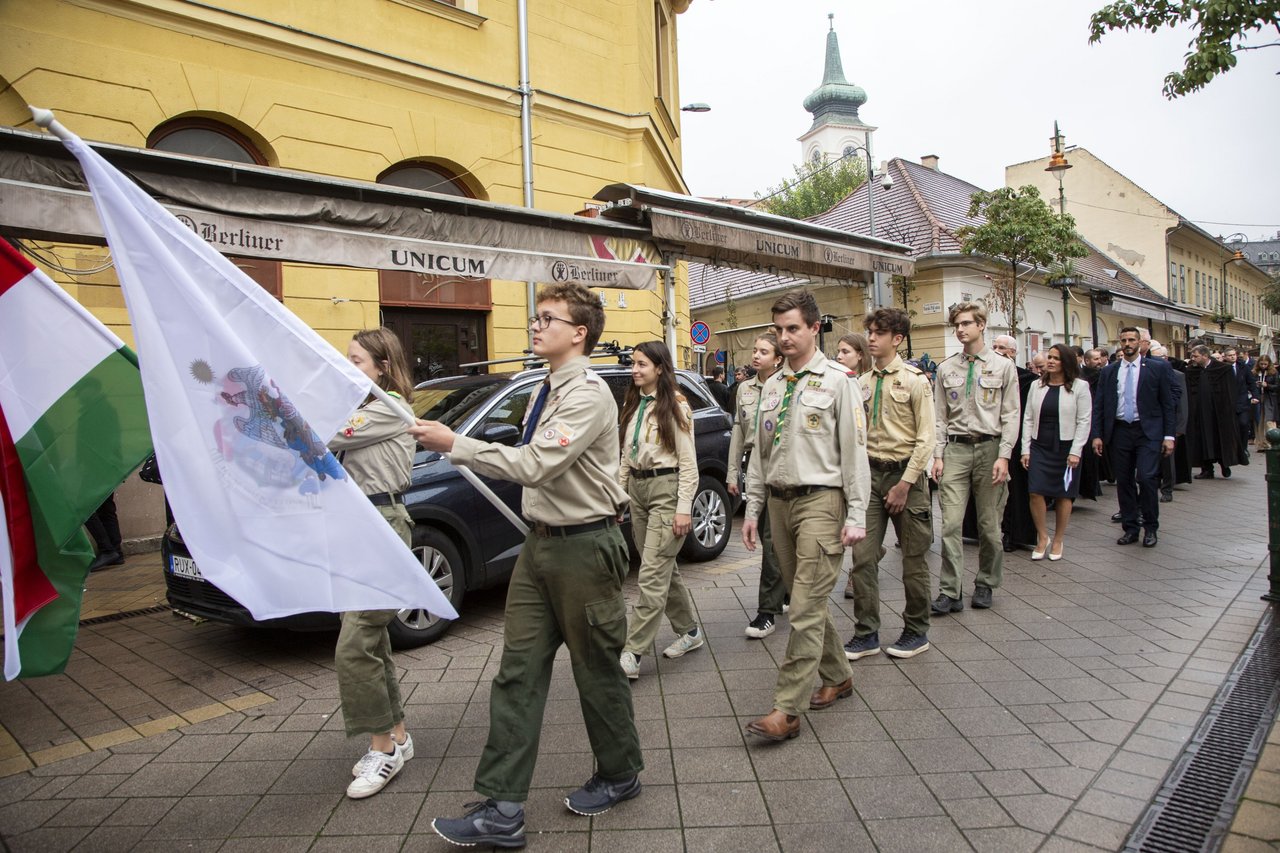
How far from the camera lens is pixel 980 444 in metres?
6.38

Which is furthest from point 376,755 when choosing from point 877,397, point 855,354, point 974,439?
point 974,439

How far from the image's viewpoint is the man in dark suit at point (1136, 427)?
329 inches

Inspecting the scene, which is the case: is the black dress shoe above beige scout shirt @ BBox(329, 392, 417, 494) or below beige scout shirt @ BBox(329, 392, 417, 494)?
below

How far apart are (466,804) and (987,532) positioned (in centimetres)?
438

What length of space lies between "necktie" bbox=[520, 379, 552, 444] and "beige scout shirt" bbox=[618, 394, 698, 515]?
1.88 m

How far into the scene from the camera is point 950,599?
6.11 meters

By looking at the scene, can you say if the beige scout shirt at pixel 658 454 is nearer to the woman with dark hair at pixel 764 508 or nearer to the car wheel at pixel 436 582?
the woman with dark hair at pixel 764 508

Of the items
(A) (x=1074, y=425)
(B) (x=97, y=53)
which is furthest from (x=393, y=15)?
(A) (x=1074, y=425)

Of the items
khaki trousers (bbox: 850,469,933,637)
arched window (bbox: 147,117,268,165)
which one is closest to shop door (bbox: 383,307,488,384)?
arched window (bbox: 147,117,268,165)

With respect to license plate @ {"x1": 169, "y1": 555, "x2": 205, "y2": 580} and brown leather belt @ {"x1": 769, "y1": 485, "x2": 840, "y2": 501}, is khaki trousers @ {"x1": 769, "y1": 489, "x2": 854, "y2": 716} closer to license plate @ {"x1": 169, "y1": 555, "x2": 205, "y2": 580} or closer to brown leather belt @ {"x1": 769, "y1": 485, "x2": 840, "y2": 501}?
brown leather belt @ {"x1": 769, "y1": 485, "x2": 840, "y2": 501}

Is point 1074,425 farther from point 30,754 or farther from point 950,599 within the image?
point 30,754

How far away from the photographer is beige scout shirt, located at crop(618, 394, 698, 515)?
516 cm

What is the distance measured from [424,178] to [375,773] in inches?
396

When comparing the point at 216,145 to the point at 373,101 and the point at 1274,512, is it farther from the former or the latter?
the point at 1274,512
